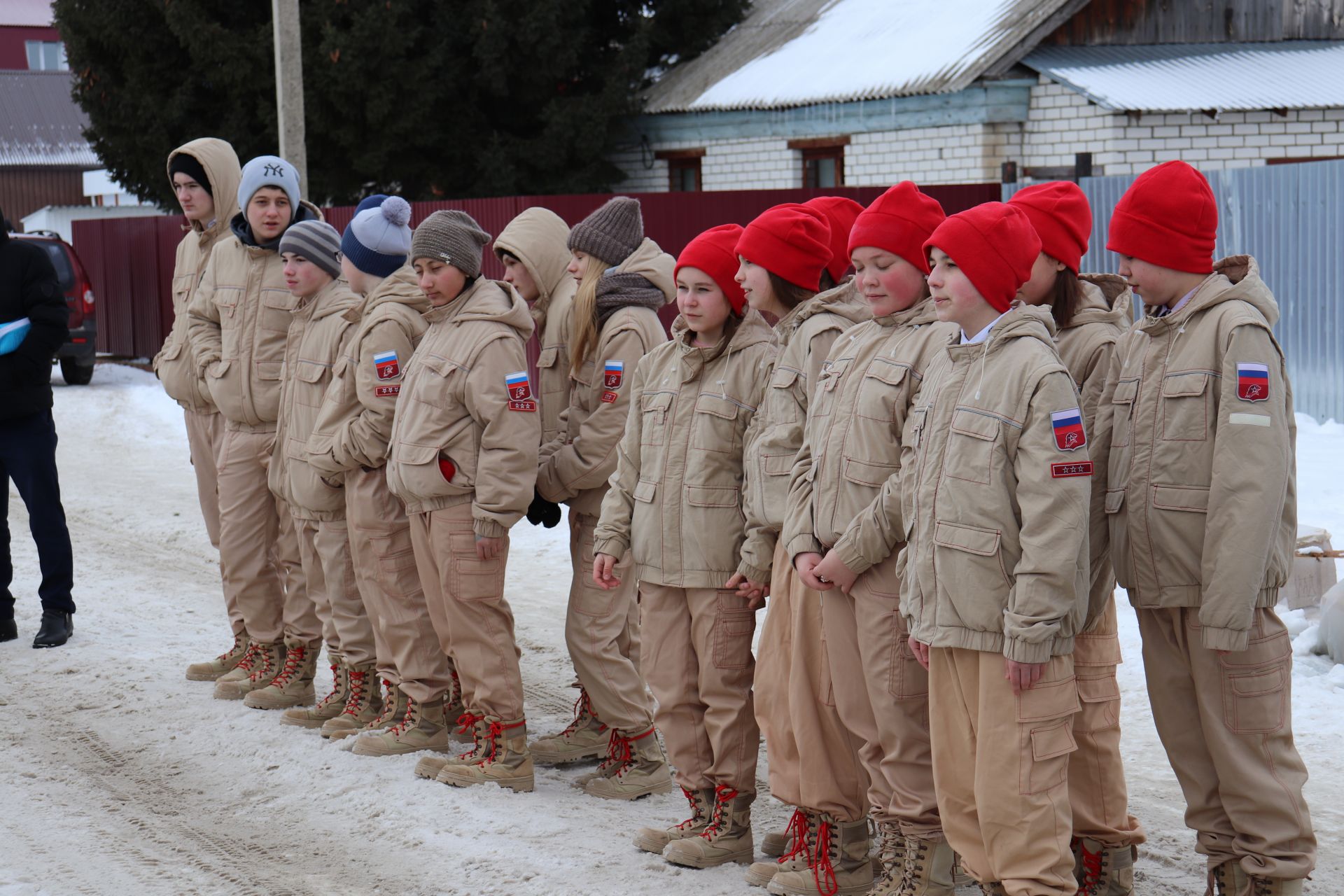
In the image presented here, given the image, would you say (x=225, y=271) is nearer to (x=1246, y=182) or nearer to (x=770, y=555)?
(x=770, y=555)

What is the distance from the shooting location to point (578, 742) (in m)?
5.53

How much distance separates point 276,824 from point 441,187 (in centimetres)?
1456

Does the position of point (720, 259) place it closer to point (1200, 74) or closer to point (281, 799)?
point (281, 799)

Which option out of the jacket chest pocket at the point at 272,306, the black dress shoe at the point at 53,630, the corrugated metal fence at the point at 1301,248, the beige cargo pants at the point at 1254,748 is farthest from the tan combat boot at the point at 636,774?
the corrugated metal fence at the point at 1301,248

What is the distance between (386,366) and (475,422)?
0.49 meters

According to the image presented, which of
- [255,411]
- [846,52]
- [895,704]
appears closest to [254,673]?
[255,411]

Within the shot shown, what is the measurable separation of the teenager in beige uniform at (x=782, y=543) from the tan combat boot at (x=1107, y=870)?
0.65 m

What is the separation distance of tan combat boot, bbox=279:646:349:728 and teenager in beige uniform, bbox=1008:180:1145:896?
307 cm

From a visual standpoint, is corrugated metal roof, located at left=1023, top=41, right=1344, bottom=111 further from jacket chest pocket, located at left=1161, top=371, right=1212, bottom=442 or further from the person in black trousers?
jacket chest pocket, located at left=1161, top=371, right=1212, bottom=442

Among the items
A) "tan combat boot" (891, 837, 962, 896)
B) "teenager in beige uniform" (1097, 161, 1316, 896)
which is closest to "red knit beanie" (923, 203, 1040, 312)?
"teenager in beige uniform" (1097, 161, 1316, 896)

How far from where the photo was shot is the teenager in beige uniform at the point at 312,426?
5.73 m

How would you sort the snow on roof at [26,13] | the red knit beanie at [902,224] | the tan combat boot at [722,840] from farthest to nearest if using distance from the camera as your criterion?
the snow on roof at [26,13]
the tan combat boot at [722,840]
the red knit beanie at [902,224]

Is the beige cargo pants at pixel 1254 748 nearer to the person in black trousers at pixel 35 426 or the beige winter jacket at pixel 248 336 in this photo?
the beige winter jacket at pixel 248 336

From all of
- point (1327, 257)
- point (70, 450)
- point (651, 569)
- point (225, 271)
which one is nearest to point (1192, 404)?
point (651, 569)
